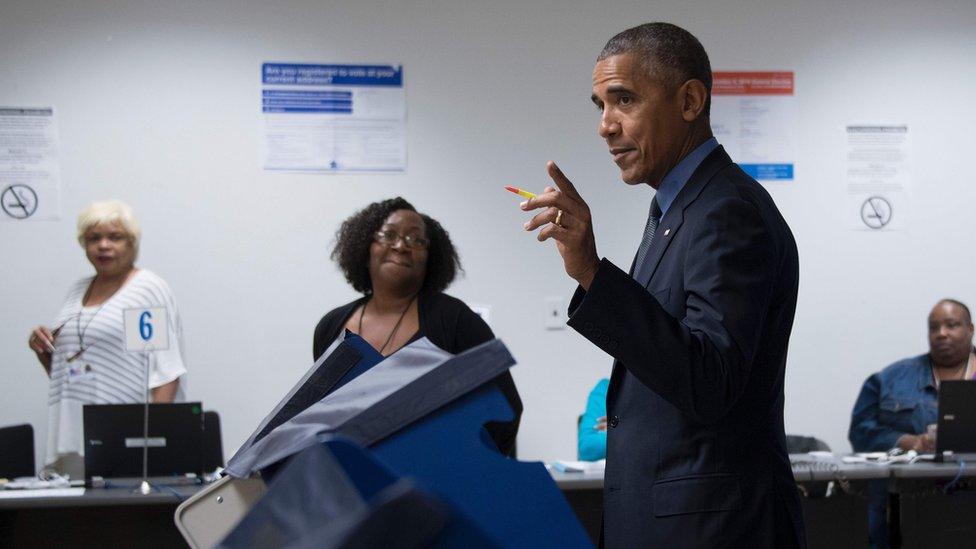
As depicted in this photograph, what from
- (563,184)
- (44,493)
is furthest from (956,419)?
(44,493)

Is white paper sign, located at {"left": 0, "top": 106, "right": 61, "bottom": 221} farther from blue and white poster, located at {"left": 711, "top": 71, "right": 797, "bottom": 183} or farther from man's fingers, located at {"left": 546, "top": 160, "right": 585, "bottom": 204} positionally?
man's fingers, located at {"left": 546, "top": 160, "right": 585, "bottom": 204}

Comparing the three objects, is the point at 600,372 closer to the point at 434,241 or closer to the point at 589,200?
the point at 589,200

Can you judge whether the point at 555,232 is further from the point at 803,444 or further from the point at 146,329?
the point at 803,444

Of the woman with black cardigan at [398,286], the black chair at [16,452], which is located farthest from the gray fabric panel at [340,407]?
the black chair at [16,452]

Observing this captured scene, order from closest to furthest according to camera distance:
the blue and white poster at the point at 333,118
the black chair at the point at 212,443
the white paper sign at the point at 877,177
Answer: the black chair at the point at 212,443, the blue and white poster at the point at 333,118, the white paper sign at the point at 877,177

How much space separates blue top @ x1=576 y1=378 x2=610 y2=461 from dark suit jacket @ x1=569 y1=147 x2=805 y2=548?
2559 mm

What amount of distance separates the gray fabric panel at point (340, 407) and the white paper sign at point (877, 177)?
5.04 m

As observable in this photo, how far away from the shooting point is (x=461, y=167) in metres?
5.33

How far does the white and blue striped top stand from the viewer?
441 cm

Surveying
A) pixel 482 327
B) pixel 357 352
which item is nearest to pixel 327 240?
pixel 482 327

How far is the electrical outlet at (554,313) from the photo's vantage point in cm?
534

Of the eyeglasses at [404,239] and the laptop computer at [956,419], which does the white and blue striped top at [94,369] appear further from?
the laptop computer at [956,419]

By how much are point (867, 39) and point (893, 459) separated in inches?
102

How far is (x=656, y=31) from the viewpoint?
1.75 m
